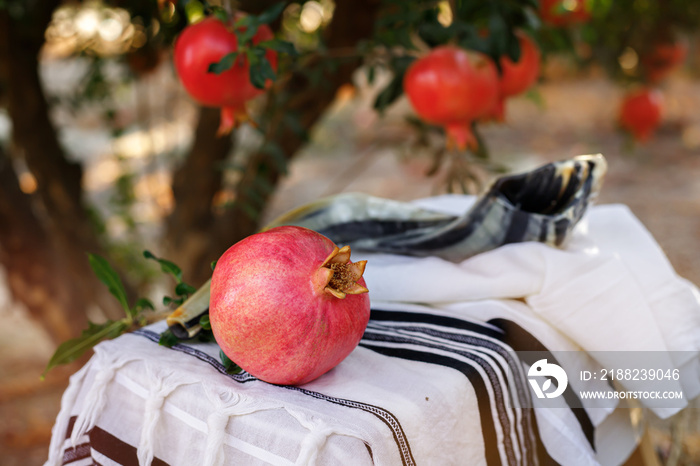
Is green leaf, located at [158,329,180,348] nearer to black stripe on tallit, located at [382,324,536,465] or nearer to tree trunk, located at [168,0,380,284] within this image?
black stripe on tallit, located at [382,324,536,465]

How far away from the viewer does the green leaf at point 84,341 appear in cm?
68

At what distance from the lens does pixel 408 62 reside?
100cm

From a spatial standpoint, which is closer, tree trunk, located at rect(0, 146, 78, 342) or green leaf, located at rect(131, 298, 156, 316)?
green leaf, located at rect(131, 298, 156, 316)

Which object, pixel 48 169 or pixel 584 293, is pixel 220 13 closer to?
pixel 584 293

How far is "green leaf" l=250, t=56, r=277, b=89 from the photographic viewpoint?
2.31 ft

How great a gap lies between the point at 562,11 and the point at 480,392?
0.78 meters

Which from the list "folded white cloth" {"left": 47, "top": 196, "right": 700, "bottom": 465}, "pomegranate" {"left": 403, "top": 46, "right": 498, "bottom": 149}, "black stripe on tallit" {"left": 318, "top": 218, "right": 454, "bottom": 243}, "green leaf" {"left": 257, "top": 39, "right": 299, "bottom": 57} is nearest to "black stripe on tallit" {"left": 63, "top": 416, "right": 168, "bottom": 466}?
"folded white cloth" {"left": 47, "top": 196, "right": 700, "bottom": 465}

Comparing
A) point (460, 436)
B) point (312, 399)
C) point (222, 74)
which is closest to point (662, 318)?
point (460, 436)

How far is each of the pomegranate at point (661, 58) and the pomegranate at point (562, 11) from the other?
1.99 ft

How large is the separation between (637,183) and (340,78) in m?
2.82

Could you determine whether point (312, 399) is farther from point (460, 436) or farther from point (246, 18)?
point (246, 18)

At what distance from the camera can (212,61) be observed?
0.72 metres

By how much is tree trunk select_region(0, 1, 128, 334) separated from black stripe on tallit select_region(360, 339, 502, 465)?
111cm

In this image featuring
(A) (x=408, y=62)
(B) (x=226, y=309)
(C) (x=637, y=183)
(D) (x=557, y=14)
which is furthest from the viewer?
(C) (x=637, y=183)
